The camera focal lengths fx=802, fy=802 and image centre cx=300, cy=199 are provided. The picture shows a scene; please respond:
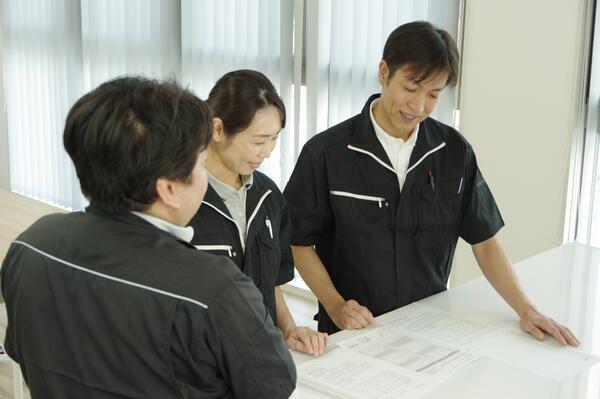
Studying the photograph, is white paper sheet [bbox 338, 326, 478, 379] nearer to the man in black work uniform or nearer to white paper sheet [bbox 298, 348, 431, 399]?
white paper sheet [bbox 298, 348, 431, 399]

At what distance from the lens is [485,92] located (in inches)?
139

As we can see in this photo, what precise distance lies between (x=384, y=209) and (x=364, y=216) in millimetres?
57

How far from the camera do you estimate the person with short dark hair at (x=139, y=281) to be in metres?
1.08

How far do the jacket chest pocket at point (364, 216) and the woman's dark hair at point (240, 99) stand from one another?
1.47 ft

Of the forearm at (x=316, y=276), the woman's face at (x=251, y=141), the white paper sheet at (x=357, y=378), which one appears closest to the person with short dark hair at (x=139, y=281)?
the white paper sheet at (x=357, y=378)

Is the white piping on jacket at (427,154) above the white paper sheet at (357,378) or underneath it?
above

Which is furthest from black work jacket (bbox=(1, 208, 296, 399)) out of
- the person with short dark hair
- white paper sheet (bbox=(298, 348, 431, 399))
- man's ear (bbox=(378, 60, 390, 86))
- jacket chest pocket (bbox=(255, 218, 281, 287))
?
man's ear (bbox=(378, 60, 390, 86))

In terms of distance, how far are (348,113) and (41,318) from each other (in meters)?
3.01

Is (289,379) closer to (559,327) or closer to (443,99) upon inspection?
(559,327)

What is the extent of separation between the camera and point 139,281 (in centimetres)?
109

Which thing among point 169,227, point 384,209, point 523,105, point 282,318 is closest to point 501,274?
point 384,209

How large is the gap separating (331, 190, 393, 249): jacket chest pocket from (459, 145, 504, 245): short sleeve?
246mm

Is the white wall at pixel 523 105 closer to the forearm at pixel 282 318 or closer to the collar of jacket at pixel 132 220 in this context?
the forearm at pixel 282 318

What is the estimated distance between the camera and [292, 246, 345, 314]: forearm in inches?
82.9
